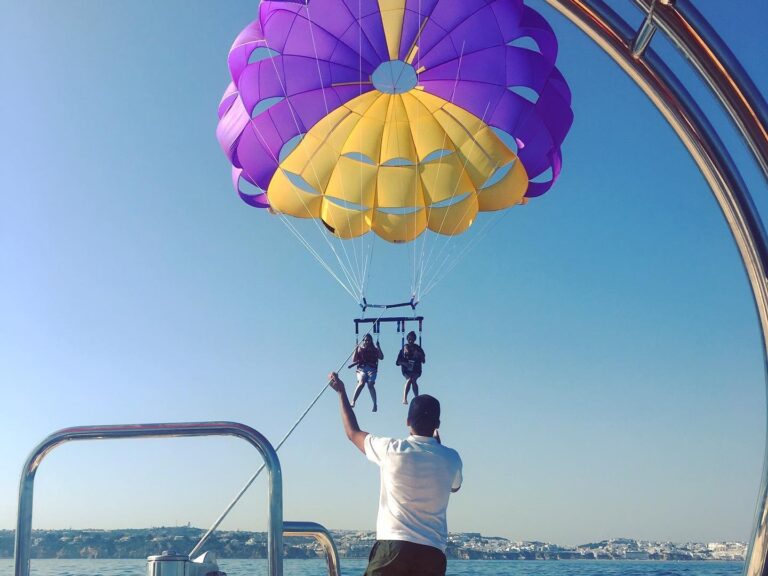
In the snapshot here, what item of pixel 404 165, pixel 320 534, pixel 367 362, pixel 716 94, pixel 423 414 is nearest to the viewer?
pixel 716 94

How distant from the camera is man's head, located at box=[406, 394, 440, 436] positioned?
2914mm

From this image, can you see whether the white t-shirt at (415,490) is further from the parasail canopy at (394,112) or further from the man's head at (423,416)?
the parasail canopy at (394,112)

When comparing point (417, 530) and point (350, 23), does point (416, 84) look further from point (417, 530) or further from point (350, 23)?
point (417, 530)

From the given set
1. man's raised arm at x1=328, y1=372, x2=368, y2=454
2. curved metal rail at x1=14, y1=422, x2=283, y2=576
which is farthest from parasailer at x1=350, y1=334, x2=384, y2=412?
curved metal rail at x1=14, y1=422, x2=283, y2=576

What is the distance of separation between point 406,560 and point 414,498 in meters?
0.20

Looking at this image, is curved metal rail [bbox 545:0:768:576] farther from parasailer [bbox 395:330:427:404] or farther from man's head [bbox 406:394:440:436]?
parasailer [bbox 395:330:427:404]

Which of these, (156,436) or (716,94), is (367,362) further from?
(716,94)

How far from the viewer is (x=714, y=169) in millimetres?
1625

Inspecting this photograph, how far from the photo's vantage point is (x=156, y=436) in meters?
2.00

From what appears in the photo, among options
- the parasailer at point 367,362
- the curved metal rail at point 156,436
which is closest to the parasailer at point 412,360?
the parasailer at point 367,362

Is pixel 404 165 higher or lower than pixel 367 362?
higher

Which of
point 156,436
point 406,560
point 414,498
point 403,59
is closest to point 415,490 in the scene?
point 414,498

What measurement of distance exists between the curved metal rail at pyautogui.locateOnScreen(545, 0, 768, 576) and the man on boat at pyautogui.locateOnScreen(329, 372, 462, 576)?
1403mm

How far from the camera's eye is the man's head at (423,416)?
291 centimetres
